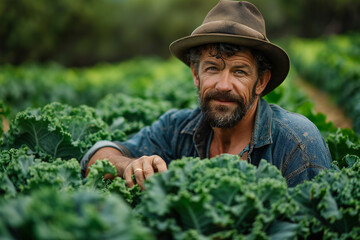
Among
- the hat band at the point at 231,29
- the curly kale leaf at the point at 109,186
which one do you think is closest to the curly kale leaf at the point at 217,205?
the curly kale leaf at the point at 109,186

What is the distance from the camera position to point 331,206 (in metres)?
2.52

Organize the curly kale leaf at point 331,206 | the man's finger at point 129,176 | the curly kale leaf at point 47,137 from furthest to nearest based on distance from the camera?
the curly kale leaf at point 47,137, the man's finger at point 129,176, the curly kale leaf at point 331,206

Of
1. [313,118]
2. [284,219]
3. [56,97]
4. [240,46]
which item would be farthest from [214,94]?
[56,97]

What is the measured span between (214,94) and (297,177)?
3.36ft

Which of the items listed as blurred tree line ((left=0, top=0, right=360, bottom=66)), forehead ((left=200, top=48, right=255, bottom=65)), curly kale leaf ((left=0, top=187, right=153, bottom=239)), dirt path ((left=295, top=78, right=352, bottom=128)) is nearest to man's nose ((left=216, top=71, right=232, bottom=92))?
forehead ((left=200, top=48, right=255, bottom=65))

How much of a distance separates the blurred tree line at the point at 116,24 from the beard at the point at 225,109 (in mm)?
29912

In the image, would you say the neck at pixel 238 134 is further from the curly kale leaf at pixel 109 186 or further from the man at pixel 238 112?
the curly kale leaf at pixel 109 186

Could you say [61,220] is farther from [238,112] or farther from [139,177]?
[238,112]

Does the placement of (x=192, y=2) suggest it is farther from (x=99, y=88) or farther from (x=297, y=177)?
(x=297, y=177)

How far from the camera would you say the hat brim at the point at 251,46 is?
339cm

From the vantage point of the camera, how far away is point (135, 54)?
184 ft

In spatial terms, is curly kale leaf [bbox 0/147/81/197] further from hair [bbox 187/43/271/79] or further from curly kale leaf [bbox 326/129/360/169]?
curly kale leaf [bbox 326/129/360/169]

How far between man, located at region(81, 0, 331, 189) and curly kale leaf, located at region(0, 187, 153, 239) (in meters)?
1.19

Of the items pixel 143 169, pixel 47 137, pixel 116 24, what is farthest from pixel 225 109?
pixel 116 24
